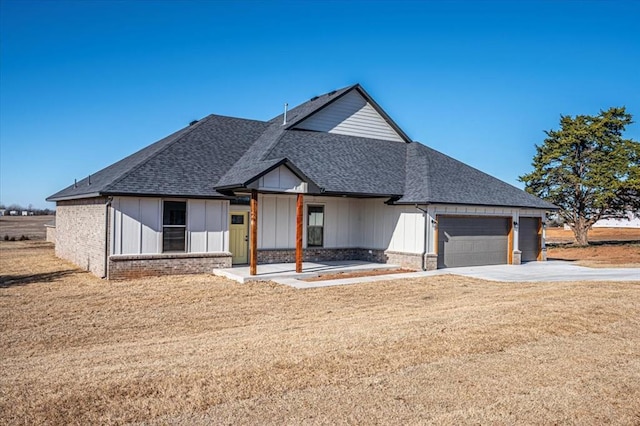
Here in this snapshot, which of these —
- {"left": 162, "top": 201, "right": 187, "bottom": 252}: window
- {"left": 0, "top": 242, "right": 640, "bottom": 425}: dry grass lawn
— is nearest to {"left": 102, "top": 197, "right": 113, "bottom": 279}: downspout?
{"left": 162, "top": 201, "right": 187, "bottom": 252}: window

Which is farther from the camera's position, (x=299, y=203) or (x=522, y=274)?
(x=522, y=274)

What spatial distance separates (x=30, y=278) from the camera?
16.7m

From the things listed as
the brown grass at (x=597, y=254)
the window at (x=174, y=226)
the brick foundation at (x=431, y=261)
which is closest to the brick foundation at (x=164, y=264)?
the window at (x=174, y=226)

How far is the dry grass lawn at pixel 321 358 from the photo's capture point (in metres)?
5.34

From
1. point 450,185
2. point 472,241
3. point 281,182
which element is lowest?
point 472,241

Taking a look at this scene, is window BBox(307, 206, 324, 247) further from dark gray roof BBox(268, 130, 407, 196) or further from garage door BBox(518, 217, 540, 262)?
garage door BBox(518, 217, 540, 262)


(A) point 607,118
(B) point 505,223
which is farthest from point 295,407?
(A) point 607,118

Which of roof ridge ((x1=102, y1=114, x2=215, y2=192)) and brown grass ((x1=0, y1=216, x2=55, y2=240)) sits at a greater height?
roof ridge ((x1=102, y1=114, x2=215, y2=192))

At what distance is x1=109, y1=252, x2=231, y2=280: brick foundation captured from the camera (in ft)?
53.1

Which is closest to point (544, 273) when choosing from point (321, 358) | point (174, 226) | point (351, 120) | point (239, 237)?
point (351, 120)

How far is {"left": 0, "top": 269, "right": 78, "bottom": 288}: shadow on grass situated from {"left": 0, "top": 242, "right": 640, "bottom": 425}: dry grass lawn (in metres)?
2.94

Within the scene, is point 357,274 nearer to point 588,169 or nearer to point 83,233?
point 83,233

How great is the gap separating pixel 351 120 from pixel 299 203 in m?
7.49

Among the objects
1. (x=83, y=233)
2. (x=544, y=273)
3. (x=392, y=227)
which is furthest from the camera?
(x=392, y=227)
